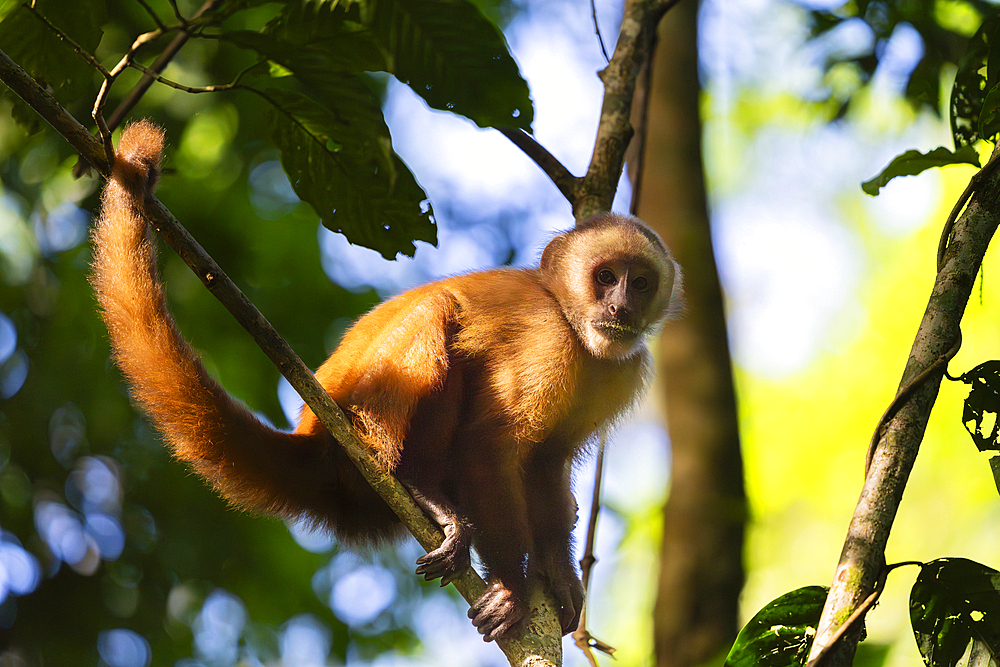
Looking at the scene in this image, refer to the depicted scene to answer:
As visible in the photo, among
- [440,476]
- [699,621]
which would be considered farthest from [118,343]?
[699,621]

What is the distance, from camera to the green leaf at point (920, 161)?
9.02ft

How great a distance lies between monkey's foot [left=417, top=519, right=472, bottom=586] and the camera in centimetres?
278

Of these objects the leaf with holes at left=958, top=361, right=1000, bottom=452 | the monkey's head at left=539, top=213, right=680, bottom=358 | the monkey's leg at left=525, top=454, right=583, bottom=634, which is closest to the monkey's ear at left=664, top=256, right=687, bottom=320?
the monkey's head at left=539, top=213, right=680, bottom=358

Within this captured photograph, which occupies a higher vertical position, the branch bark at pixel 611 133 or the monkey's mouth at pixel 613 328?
→ the branch bark at pixel 611 133

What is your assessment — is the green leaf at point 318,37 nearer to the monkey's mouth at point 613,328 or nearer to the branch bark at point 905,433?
the monkey's mouth at point 613,328

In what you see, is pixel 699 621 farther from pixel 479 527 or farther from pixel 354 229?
pixel 354 229

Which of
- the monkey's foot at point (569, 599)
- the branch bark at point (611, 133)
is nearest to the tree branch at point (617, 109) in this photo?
the branch bark at point (611, 133)

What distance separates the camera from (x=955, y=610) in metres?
2.21

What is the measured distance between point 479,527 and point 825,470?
11.1 metres

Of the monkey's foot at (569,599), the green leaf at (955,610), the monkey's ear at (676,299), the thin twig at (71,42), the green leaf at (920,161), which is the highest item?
the thin twig at (71,42)

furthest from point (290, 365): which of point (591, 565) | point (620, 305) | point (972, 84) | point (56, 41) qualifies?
point (972, 84)

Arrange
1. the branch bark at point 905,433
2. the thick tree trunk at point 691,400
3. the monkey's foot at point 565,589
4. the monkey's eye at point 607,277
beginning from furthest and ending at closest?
the thick tree trunk at point 691,400 < the monkey's eye at point 607,277 < the monkey's foot at point 565,589 < the branch bark at point 905,433

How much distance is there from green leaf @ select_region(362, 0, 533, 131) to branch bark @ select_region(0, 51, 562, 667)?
3.22 feet

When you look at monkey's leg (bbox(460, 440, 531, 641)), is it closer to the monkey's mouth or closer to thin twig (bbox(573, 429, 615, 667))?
thin twig (bbox(573, 429, 615, 667))
